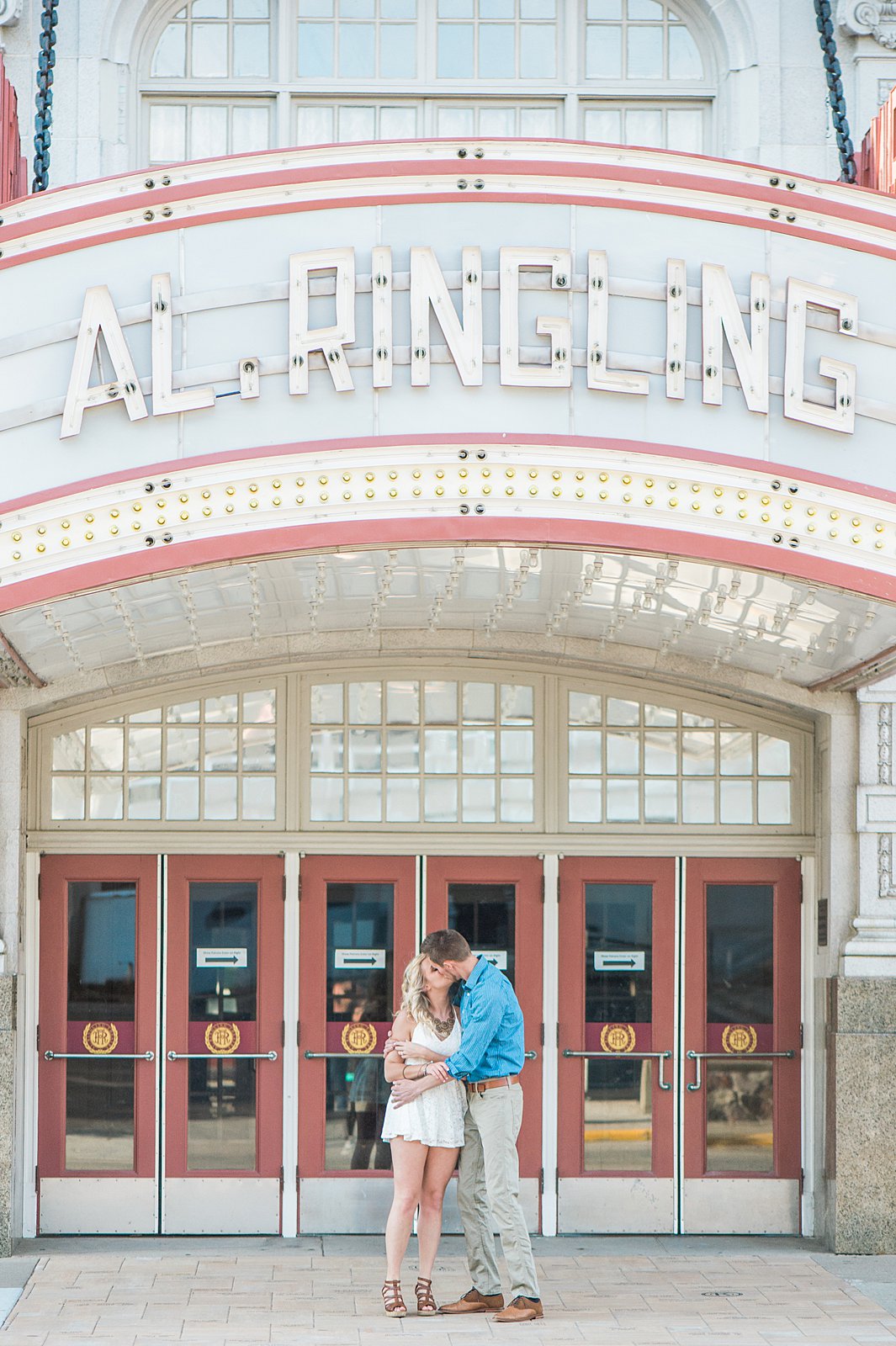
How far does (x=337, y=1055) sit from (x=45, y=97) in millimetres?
5561

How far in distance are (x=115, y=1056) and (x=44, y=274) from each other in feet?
15.8

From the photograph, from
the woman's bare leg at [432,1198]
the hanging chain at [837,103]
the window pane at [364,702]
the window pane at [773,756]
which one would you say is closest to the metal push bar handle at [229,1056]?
the window pane at [364,702]

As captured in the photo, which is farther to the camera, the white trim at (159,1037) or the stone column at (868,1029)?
the white trim at (159,1037)

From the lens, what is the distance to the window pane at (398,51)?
407 inches

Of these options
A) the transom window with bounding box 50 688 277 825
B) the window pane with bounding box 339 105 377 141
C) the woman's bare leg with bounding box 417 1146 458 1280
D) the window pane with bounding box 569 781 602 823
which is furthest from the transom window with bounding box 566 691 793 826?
the window pane with bounding box 339 105 377 141

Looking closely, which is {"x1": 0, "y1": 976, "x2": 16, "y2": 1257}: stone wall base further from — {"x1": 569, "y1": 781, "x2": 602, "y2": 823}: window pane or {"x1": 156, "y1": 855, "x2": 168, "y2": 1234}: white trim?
{"x1": 569, "y1": 781, "x2": 602, "y2": 823}: window pane

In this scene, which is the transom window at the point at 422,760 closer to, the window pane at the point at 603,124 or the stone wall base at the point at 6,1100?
the stone wall base at the point at 6,1100

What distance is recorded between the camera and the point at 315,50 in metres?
10.4

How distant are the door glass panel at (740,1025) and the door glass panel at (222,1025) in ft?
8.96

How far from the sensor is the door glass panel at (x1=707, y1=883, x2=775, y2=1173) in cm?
994

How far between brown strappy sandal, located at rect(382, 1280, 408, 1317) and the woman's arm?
3.06 ft

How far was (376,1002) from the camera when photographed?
9906mm

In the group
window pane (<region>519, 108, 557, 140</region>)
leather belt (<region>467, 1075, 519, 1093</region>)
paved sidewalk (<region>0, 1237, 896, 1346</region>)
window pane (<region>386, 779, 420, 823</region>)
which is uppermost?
window pane (<region>519, 108, 557, 140</region>)

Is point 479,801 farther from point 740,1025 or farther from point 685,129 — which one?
point 685,129
